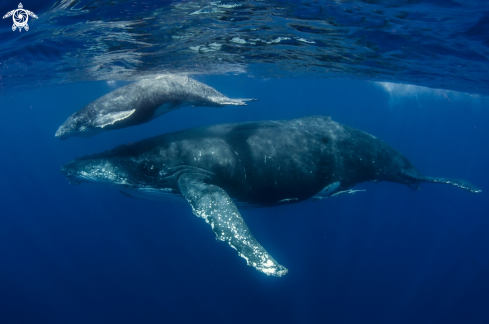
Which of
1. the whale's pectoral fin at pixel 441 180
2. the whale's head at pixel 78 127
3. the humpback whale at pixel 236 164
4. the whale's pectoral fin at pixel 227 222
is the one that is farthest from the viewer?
the whale's pectoral fin at pixel 441 180

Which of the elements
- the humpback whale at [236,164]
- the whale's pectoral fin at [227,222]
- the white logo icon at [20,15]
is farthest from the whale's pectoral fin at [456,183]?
the white logo icon at [20,15]

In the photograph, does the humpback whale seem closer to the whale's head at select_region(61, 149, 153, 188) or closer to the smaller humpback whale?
the whale's head at select_region(61, 149, 153, 188)

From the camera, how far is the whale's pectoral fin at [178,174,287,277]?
176 inches

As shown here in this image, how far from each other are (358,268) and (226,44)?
21.0 metres

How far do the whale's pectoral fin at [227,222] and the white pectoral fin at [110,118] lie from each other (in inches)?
74.2

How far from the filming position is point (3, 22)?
10695 mm

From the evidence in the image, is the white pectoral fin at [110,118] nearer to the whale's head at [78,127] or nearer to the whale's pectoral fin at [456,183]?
the whale's head at [78,127]

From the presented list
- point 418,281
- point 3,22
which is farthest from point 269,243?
point 3,22

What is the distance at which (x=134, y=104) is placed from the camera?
624 centimetres

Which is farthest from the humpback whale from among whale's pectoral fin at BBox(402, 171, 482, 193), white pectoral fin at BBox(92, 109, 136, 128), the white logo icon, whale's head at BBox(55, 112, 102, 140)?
the white logo icon

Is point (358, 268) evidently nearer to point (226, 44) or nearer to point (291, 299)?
point (291, 299)

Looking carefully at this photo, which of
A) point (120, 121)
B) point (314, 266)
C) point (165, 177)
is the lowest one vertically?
point (314, 266)

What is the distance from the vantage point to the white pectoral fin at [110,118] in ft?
18.8

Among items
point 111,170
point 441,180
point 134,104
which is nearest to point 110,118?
point 134,104
